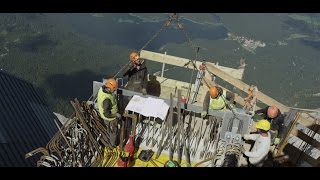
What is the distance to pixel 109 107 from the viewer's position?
11633mm

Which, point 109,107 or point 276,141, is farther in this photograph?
point 276,141

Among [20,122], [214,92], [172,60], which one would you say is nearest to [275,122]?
[214,92]

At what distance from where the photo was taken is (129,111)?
43.6 feet

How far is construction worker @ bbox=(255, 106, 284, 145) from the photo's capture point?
12781mm

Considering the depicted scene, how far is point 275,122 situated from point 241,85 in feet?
6.72

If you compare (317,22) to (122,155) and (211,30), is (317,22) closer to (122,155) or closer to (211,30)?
(211,30)

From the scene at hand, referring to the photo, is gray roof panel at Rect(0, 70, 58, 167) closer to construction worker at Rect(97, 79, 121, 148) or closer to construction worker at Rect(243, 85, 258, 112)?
construction worker at Rect(97, 79, 121, 148)

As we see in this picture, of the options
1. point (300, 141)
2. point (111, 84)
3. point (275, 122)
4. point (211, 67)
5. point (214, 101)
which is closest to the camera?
point (111, 84)

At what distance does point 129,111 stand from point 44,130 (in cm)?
1642

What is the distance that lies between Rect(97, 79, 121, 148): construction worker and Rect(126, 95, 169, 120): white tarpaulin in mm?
645

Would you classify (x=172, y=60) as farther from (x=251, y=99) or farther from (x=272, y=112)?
(x=272, y=112)

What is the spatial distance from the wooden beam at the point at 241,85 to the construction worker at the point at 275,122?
458 millimetres

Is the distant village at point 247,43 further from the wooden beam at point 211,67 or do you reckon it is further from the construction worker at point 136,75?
the construction worker at point 136,75

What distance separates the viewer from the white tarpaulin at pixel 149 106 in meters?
12.4
